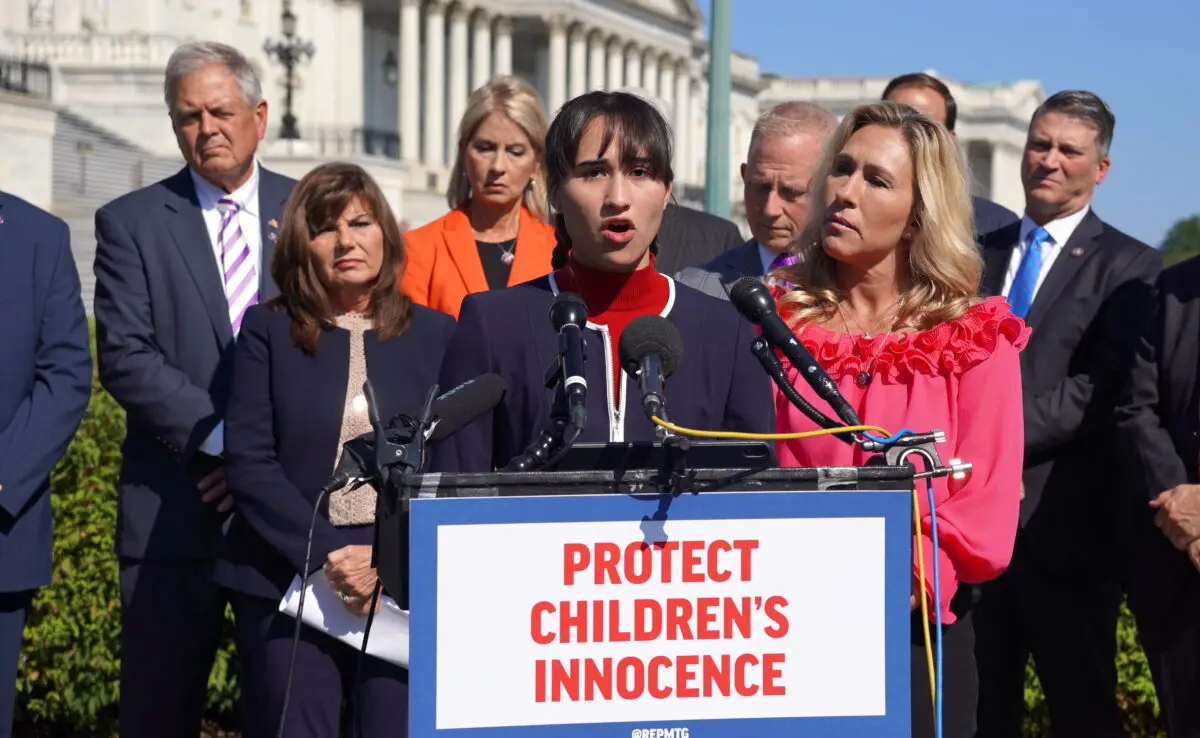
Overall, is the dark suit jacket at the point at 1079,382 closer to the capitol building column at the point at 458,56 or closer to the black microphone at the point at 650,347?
the black microphone at the point at 650,347

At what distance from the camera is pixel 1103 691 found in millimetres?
6020

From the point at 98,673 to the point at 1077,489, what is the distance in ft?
13.9

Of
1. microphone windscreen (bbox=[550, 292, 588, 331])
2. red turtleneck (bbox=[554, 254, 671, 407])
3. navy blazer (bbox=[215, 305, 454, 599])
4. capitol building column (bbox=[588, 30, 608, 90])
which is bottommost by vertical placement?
navy blazer (bbox=[215, 305, 454, 599])

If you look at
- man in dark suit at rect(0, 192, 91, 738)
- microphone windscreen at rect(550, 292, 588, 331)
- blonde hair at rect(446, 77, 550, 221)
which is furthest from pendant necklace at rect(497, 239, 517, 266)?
microphone windscreen at rect(550, 292, 588, 331)

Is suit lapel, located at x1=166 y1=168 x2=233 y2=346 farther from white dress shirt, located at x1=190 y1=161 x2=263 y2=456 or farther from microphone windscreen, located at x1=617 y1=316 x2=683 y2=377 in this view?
microphone windscreen, located at x1=617 y1=316 x2=683 y2=377

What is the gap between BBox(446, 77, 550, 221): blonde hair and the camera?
6176 mm

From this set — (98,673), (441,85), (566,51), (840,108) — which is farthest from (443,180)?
(98,673)

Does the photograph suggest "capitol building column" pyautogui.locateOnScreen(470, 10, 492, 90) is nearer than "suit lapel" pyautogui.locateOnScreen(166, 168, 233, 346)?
No

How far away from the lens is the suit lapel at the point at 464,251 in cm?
603

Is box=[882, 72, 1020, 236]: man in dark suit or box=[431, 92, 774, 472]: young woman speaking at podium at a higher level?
box=[882, 72, 1020, 236]: man in dark suit

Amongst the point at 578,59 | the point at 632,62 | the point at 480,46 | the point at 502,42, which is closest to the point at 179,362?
the point at 480,46

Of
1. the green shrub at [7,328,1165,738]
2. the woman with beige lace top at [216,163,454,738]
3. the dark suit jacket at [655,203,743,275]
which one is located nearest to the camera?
the woman with beige lace top at [216,163,454,738]

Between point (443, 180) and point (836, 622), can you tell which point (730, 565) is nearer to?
point (836, 622)

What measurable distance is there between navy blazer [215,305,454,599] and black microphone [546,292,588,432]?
2.11 metres
